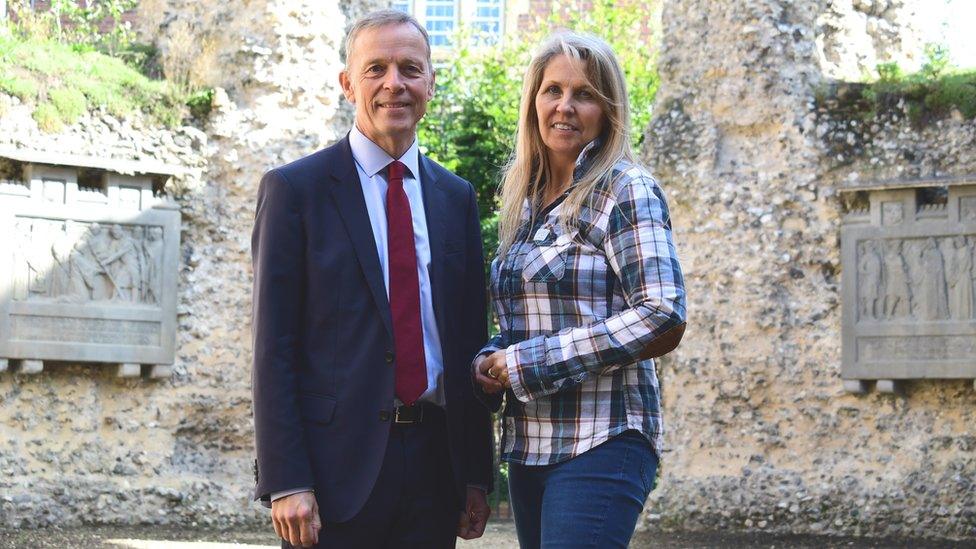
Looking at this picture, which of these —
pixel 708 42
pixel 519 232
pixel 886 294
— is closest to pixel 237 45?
pixel 708 42

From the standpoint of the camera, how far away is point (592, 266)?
111 inches

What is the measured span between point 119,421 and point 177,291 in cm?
108

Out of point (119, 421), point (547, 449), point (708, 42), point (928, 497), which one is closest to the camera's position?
point (547, 449)

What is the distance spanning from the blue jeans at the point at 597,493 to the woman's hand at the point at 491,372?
203 mm

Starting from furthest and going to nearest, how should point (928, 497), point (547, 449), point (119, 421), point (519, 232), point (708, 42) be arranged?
point (708, 42) → point (119, 421) → point (928, 497) → point (519, 232) → point (547, 449)


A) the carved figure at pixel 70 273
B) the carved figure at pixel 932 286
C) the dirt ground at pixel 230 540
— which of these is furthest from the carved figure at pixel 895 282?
the carved figure at pixel 70 273

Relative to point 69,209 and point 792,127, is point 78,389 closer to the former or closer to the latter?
point 69,209

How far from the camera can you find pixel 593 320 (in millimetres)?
2803

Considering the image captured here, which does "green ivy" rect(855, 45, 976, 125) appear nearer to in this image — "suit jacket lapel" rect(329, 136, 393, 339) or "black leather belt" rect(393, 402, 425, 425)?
"suit jacket lapel" rect(329, 136, 393, 339)

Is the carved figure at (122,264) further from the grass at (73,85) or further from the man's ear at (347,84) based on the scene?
the man's ear at (347,84)

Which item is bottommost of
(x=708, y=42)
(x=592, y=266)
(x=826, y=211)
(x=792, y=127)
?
(x=592, y=266)

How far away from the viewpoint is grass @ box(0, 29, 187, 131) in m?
9.28

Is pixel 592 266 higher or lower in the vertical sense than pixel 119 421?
higher

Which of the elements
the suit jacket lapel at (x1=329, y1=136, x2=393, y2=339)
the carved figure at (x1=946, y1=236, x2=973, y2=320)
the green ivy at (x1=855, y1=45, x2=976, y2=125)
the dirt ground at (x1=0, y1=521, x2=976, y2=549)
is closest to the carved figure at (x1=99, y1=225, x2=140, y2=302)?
the dirt ground at (x1=0, y1=521, x2=976, y2=549)
